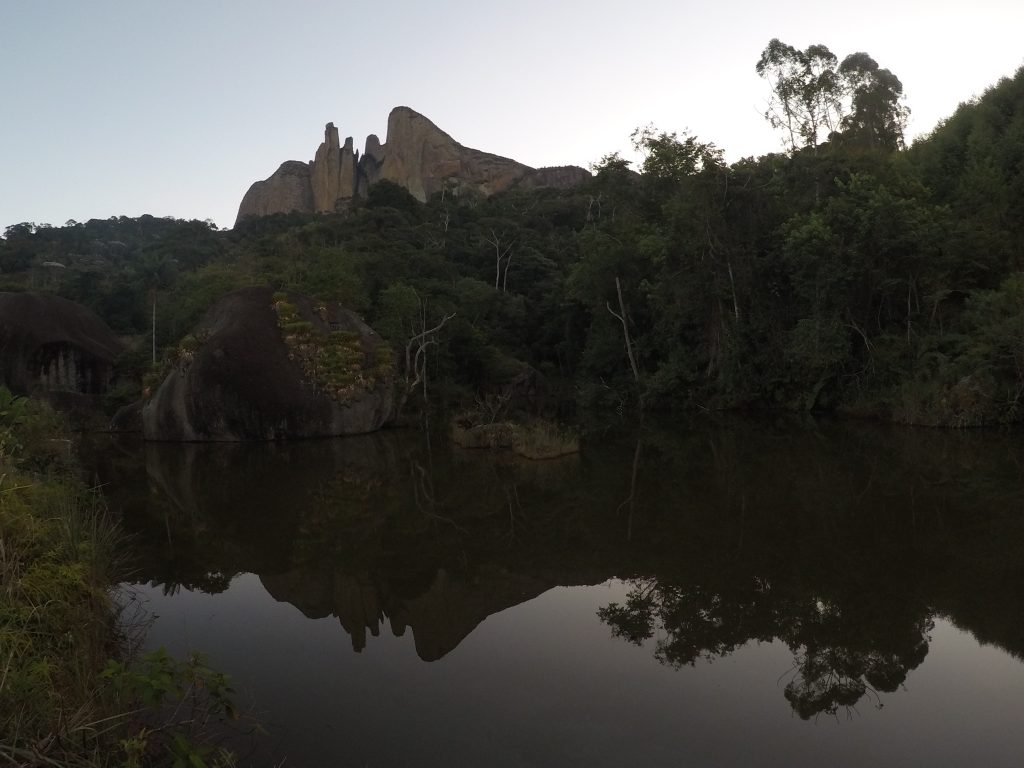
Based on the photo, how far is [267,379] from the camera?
17.0m

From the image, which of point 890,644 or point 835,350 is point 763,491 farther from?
point 835,350

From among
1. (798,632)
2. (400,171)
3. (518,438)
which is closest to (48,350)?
(518,438)

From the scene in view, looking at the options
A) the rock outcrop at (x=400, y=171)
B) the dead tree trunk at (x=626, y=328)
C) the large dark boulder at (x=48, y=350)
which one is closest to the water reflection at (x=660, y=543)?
the large dark boulder at (x=48, y=350)

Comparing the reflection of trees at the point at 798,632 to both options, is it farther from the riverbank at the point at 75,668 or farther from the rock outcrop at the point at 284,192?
the rock outcrop at the point at 284,192

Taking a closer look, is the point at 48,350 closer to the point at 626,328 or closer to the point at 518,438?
the point at 518,438

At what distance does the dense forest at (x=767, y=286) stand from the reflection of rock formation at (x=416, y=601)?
13266 mm

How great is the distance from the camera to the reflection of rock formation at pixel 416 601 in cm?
532

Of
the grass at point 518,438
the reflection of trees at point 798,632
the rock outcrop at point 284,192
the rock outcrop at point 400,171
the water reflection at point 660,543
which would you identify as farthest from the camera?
the rock outcrop at point 284,192

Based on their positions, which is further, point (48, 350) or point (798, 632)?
point (48, 350)

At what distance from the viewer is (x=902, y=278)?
1930 cm

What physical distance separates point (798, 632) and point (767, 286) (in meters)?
19.6

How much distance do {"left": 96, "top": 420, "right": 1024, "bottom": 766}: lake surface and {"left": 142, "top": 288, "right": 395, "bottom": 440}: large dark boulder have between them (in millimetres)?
6037

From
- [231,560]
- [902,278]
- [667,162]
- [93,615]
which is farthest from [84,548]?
[667,162]

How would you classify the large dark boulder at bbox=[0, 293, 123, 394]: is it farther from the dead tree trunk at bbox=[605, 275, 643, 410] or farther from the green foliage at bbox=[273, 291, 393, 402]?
the dead tree trunk at bbox=[605, 275, 643, 410]
